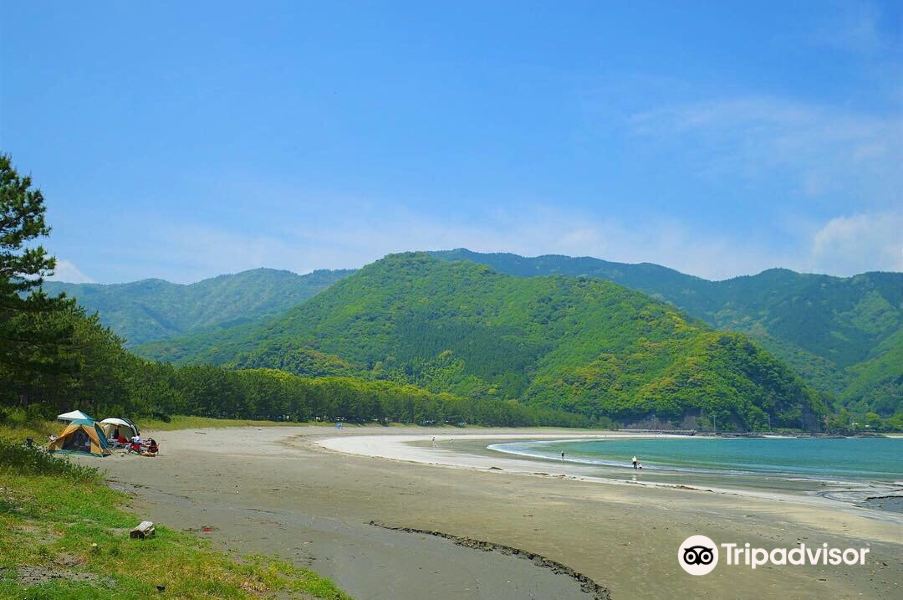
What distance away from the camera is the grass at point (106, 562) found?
12039 millimetres

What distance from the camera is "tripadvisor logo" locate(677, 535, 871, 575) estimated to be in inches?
745

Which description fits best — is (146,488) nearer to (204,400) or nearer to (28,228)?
(28,228)

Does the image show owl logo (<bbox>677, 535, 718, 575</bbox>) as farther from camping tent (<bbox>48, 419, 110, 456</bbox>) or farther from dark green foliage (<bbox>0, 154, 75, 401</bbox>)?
camping tent (<bbox>48, 419, 110, 456</bbox>)

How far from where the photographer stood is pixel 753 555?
791 inches

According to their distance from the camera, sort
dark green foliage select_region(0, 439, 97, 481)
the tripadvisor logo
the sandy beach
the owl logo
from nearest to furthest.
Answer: the sandy beach, the owl logo, the tripadvisor logo, dark green foliage select_region(0, 439, 97, 481)

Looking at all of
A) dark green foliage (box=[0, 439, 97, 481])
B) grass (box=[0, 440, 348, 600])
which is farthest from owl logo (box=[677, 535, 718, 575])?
dark green foliage (box=[0, 439, 97, 481])

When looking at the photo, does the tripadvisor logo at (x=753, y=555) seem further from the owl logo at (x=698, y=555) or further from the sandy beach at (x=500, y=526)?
the sandy beach at (x=500, y=526)

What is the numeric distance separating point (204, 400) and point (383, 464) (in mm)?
66901

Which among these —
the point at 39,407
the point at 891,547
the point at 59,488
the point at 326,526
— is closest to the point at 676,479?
the point at 891,547

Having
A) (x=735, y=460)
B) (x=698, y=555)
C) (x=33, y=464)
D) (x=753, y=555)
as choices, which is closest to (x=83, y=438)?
(x=33, y=464)

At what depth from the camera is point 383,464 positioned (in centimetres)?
5178

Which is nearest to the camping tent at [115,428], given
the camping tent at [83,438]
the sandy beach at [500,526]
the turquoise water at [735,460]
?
the sandy beach at [500,526]

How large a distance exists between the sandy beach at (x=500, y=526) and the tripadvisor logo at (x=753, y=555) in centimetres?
46

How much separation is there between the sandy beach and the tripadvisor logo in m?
0.46
